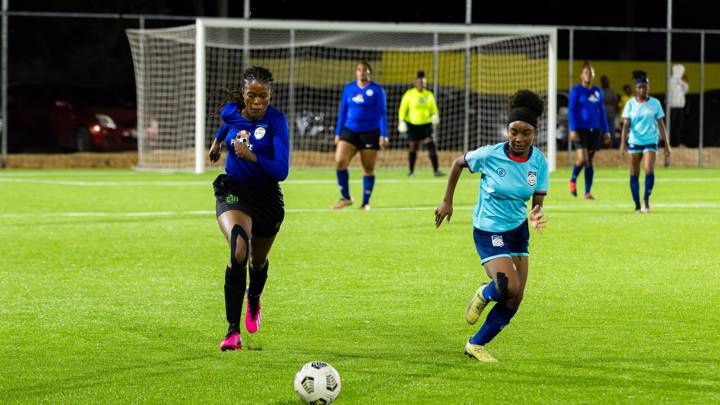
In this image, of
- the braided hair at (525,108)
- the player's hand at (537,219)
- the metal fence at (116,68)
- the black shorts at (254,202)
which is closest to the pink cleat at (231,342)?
the black shorts at (254,202)

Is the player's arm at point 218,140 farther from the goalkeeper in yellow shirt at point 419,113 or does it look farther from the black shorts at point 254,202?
the goalkeeper in yellow shirt at point 419,113

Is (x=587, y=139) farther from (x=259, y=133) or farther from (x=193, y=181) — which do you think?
(x=259, y=133)

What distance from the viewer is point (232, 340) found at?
8195 mm

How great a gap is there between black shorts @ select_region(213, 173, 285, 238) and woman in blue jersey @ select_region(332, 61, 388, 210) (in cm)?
1086

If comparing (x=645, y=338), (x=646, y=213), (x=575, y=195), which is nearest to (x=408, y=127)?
(x=575, y=195)

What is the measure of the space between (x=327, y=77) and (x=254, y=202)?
84.2 ft

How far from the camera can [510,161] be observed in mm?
8188

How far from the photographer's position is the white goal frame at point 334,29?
2778 cm

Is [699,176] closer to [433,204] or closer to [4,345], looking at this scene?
[433,204]

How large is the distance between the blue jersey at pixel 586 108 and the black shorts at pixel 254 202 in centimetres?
1431

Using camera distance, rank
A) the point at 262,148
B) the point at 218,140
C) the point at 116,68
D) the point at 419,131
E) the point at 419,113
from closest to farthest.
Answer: the point at 262,148 → the point at 218,140 → the point at 419,113 → the point at 419,131 → the point at 116,68

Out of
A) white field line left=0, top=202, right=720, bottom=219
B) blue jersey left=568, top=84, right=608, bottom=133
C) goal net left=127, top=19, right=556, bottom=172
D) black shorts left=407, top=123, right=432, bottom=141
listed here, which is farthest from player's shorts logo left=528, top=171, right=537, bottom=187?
goal net left=127, top=19, right=556, bottom=172

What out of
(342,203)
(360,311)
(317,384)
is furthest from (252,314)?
(342,203)

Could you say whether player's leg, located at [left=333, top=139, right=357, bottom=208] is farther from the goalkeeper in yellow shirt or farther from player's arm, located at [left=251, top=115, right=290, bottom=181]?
player's arm, located at [left=251, top=115, right=290, bottom=181]
